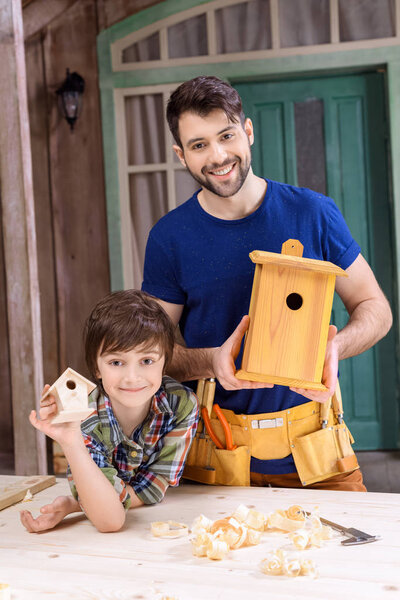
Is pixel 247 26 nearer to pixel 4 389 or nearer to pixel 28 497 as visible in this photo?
pixel 4 389

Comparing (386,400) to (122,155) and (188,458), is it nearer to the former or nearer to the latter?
(122,155)

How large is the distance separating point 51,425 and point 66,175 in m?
3.36

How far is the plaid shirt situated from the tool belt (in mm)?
168

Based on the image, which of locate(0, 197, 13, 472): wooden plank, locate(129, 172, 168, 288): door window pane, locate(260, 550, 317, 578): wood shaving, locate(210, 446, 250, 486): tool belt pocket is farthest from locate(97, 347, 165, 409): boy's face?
locate(0, 197, 13, 472): wooden plank

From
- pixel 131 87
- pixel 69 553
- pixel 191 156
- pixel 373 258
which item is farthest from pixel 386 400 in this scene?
pixel 69 553

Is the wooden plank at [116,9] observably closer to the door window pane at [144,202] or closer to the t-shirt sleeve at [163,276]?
the door window pane at [144,202]

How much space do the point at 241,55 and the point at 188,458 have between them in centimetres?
321

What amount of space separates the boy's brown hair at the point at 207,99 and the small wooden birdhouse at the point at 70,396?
2.77 feet

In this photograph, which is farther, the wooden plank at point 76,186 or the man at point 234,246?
the wooden plank at point 76,186

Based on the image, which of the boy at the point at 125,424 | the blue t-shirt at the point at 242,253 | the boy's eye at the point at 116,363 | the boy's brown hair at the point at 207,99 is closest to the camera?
the boy at the point at 125,424

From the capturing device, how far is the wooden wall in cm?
441

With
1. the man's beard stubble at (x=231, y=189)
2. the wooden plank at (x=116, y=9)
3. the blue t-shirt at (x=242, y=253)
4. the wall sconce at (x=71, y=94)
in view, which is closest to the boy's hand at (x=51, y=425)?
the blue t-shirt at (x=242, y=253)

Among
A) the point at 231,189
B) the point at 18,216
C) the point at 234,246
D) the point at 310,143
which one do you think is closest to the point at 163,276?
the point at 234,246

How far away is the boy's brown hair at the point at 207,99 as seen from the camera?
178 centimetres
